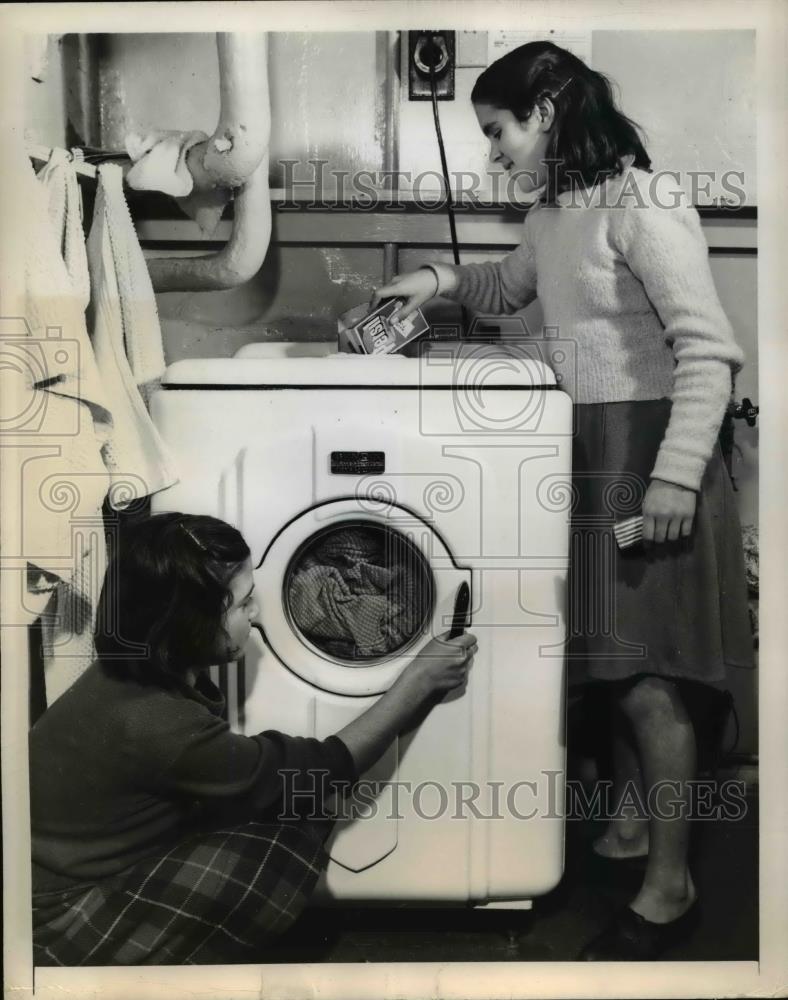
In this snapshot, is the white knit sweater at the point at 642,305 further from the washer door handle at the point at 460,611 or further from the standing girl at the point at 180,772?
the standing girl at the point at 180,772

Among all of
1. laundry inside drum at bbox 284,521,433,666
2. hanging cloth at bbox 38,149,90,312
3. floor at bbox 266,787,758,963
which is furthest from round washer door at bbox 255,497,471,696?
hanging cloth at bbox 38,149,90,312

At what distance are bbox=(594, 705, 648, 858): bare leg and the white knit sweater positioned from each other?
1.47ft

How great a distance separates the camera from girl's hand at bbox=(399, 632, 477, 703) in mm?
1479

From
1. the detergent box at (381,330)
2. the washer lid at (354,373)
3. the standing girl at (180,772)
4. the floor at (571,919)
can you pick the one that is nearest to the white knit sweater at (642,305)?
the washer lid at (354,373)

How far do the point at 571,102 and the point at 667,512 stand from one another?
0.69 meters

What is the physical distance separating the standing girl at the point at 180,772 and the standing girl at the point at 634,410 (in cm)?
31

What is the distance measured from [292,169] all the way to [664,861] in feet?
4.32

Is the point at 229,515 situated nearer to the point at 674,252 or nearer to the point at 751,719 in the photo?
the point at 674,252

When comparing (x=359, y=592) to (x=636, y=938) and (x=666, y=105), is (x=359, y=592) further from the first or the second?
(x=666, y=105)

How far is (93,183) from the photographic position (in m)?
1.51

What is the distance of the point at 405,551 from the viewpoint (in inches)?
58.5

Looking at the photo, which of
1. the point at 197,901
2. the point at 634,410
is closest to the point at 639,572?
the point at 634,410

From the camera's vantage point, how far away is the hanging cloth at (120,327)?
1501 millimetres

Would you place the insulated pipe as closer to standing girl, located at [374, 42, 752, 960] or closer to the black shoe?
standing girl, located at [374, 42, 752, 960]
